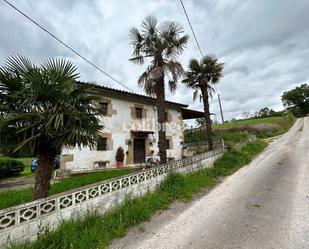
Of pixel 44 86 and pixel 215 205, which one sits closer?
pixel 44 86

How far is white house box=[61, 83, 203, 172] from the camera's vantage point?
11008 mm

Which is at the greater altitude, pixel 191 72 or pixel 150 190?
pixel 191 72

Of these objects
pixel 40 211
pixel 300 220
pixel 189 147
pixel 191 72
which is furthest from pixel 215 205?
pixel 189 147

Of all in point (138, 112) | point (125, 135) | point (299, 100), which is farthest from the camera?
point (299, 100)

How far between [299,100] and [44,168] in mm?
84132

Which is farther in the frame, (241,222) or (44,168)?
(44,168)

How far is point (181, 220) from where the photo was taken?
4062mm

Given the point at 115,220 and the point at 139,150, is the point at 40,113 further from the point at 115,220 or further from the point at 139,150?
the point at 139,150

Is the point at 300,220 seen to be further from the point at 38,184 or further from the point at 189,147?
the point at 189,147

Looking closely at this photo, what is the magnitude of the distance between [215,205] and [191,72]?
36.5 feet

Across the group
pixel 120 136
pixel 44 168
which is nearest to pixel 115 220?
→ pixel 44 168

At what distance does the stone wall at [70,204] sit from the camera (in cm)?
293

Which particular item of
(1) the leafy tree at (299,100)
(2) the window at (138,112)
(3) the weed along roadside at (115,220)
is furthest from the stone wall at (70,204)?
(1) the leafy tree at (299,100)

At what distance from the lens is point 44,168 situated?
393cm
